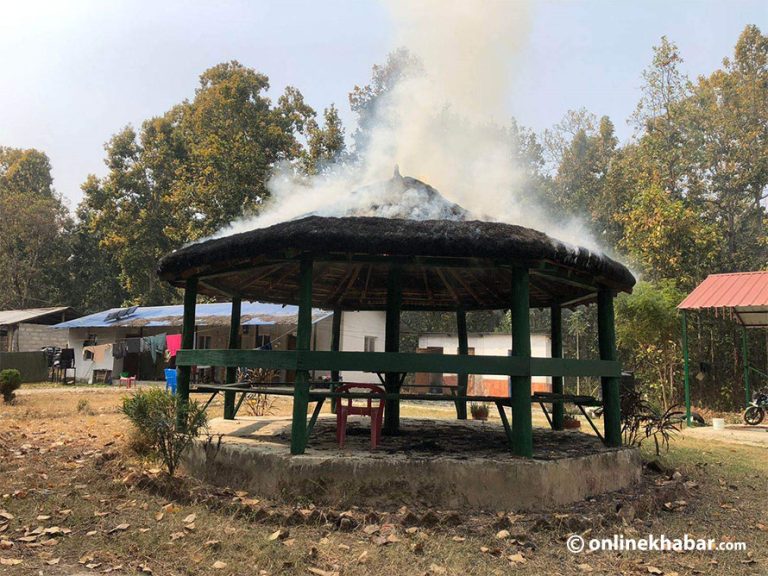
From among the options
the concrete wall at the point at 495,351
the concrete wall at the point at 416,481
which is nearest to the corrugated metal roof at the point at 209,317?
the concrete wall at the point at 495,351

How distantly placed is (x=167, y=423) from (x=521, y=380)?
3958 mm

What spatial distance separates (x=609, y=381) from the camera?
801 centimetres

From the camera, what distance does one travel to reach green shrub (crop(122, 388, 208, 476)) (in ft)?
21.9

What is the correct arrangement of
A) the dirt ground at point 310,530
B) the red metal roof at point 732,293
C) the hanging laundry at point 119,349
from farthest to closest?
the hanging laundry at point 119,349 < the red metal roof at point 732,293 < the dirt ground at point 310,530

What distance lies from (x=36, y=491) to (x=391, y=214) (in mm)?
4977

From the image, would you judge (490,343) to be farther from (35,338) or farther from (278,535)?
(35,338)

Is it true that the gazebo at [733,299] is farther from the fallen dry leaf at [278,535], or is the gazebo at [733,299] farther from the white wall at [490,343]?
the fallen dry leaf at [278,535]

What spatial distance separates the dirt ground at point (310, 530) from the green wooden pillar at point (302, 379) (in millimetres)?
697

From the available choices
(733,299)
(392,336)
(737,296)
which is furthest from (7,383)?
(737,296)

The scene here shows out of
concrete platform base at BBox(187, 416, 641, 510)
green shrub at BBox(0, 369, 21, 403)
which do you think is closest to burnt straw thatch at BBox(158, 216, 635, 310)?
concrete platform base at BBox(187, 416, 641, 510)

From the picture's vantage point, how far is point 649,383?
23.3 m

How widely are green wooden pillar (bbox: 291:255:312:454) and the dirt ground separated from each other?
0.70 m

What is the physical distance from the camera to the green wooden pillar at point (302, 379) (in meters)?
6.26

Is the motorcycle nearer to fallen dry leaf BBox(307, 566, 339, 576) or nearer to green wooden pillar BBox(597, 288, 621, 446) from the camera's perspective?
green wooden pillar BBox(597, 288, 621, 446)
